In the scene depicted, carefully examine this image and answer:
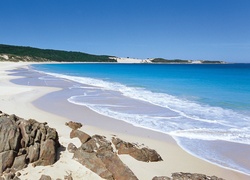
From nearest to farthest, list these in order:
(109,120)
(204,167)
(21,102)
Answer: (204,167), (109,120), (21,102)

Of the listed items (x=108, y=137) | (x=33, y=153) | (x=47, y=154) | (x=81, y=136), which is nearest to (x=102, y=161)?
(x=47, y=154)

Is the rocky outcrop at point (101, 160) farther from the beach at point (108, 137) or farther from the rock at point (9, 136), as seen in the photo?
the rock at point (9, 136)

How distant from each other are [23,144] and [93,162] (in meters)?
2.07

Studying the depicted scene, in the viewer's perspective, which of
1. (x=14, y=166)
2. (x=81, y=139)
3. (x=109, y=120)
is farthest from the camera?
(x=109, y=120)

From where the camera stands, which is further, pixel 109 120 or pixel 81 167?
pixel 109 120

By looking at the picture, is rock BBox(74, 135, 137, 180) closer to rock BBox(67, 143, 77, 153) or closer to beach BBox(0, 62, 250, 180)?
beach BBox(0, 62, 250, 180)

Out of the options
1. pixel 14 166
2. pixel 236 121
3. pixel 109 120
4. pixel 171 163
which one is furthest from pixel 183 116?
pixel 14 166

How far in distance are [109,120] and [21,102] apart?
7.69 meters

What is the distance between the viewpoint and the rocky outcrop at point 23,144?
7.27 meters

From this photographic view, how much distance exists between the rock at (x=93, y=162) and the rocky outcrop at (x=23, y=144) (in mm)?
741

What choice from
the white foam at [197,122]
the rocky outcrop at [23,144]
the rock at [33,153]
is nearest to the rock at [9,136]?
the rocky outcrop at [23,144]

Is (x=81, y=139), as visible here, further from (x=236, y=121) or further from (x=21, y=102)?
(x=21, y=102)

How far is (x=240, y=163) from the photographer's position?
8.70 m

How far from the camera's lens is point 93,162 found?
7.68 metres
